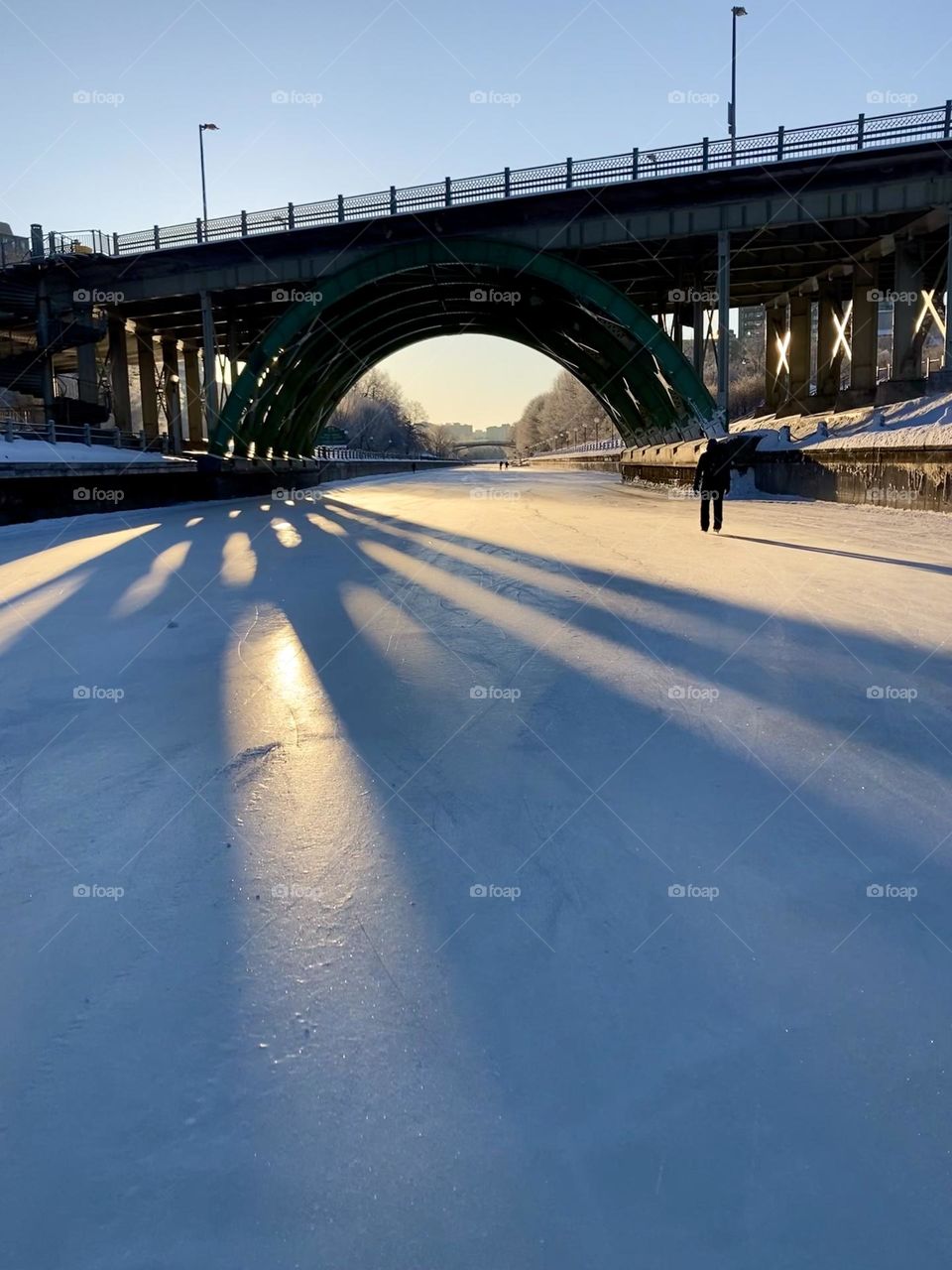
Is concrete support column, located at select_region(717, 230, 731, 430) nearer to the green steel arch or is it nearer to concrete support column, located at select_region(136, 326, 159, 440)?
the green steel arch

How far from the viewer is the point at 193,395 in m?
50.1

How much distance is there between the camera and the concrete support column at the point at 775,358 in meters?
39.9

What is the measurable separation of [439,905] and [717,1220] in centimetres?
128

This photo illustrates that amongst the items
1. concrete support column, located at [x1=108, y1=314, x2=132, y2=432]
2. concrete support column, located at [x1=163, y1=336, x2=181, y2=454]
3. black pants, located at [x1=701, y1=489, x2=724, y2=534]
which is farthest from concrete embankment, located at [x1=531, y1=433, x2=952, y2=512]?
concrete support column, located at [x1=163, y1=336, x2=181, y2=454]

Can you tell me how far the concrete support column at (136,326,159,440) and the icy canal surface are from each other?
42.5 metres

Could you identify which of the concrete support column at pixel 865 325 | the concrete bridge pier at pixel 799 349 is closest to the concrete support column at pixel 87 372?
the concrete bridge pier at pixel 799 349

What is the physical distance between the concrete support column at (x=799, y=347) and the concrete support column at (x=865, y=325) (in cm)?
453

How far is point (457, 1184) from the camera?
175 centimetres

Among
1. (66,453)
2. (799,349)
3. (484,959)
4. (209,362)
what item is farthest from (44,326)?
(484,959)

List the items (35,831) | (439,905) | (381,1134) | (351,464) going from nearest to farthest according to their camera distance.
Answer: (381,1134)
(439,905)
(35,831)
(351,464)

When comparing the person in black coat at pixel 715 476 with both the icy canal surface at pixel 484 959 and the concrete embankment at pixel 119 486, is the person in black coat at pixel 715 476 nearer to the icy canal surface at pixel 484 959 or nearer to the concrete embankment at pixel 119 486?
the icy canal surface at pixel 484 959

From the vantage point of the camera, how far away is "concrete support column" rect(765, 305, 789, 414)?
39906 millimetres

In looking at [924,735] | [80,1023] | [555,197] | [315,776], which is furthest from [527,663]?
[555,197]

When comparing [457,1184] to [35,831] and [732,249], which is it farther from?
[732,249]
